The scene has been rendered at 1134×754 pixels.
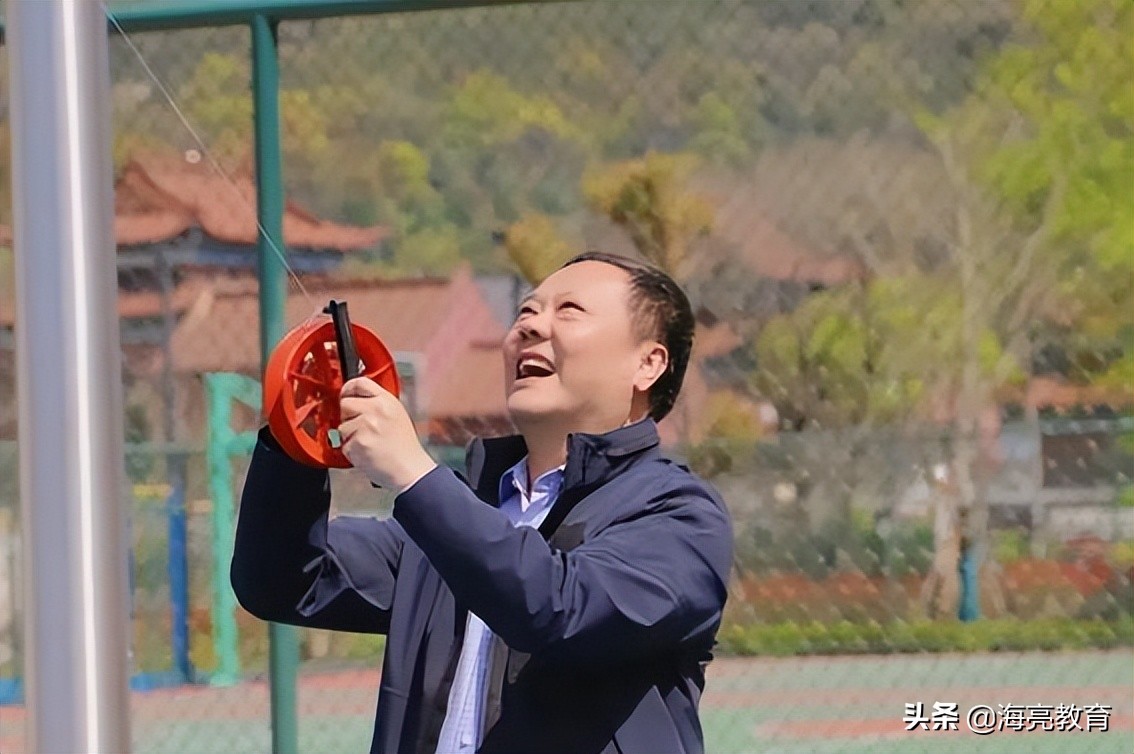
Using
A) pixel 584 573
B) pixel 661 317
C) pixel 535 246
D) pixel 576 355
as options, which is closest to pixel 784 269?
pixel 535 246

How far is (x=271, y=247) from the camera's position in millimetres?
2924

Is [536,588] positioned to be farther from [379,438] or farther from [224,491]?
[224,491]

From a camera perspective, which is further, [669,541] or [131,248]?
[131,248]

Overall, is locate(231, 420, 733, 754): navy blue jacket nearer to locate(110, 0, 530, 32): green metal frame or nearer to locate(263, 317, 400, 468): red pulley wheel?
locate(263, 317, 400, 468): red pulley wheel

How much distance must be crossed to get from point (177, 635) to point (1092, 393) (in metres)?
1.65

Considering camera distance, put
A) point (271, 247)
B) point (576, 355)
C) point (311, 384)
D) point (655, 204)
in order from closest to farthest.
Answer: point (311, 384)
point (576, 355)
point (271, 247)
point (655, 204)

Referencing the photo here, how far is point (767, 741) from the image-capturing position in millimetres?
3176

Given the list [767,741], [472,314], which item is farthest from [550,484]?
[767,741]

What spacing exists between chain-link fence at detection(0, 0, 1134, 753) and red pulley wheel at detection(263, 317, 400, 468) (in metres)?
1.29

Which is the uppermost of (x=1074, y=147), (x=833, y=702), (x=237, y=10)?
(x=237, y=10)

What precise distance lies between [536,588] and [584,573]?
0.07 m

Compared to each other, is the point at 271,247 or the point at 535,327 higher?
the point at 271,247

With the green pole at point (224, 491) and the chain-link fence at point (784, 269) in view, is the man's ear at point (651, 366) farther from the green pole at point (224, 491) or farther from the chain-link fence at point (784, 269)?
the green pole at point (224, 491)

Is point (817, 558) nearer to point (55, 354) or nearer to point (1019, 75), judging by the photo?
point (1019, 75)
